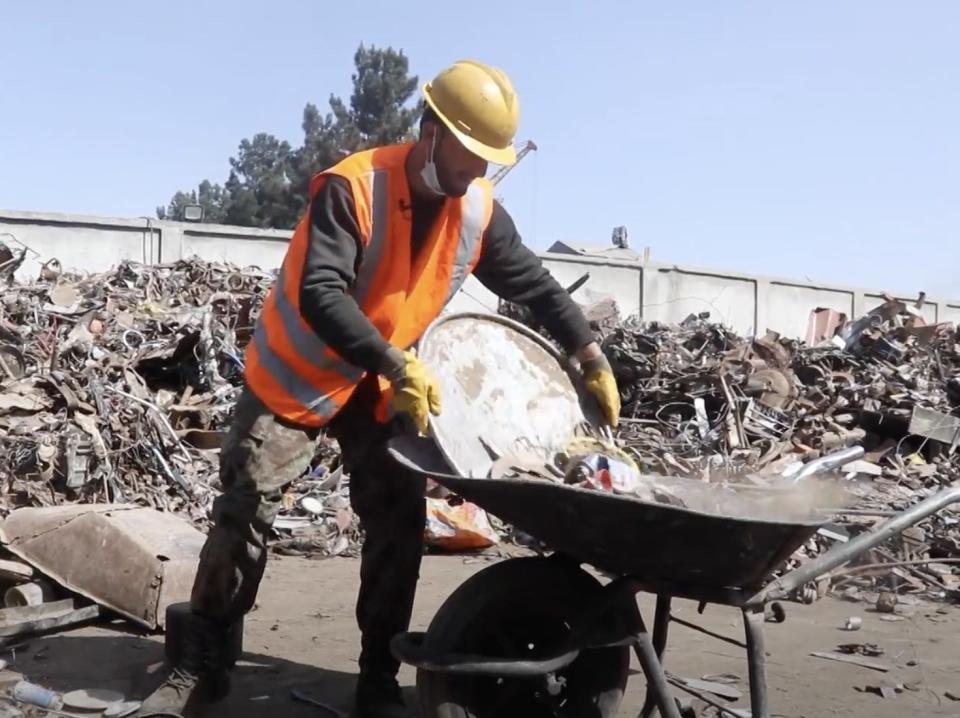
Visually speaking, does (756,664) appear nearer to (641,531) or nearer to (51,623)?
(641,531)

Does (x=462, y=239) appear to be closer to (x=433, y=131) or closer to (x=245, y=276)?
(x=433, y=131)

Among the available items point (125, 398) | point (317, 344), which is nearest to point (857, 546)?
point (317, 344)

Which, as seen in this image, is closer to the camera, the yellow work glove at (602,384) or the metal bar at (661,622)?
the metal bar at (661,622)

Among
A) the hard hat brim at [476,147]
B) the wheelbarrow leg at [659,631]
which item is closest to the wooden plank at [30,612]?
the wheelbarrow leg at [659,631]

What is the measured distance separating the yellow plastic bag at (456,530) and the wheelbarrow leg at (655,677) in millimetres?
3511

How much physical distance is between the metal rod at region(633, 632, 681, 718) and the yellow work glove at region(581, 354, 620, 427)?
0.89 m

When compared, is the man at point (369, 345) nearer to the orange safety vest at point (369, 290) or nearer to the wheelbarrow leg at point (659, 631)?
the orange safety vest at point (369, 290)

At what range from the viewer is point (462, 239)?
329 cm

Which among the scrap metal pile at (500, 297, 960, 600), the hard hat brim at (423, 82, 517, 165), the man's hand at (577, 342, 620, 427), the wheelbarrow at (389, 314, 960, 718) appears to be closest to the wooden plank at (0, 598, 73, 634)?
the wheelbarrow at (389, 314, 960, 718)

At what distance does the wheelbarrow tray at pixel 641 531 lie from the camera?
2.36 meters

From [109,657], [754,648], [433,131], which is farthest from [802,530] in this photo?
[109,657]

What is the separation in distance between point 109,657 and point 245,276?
20.4 ft

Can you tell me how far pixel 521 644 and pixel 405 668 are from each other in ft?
3.99

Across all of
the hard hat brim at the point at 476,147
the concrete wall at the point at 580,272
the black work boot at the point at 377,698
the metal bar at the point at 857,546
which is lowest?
the black work boot at the point at 377,698
